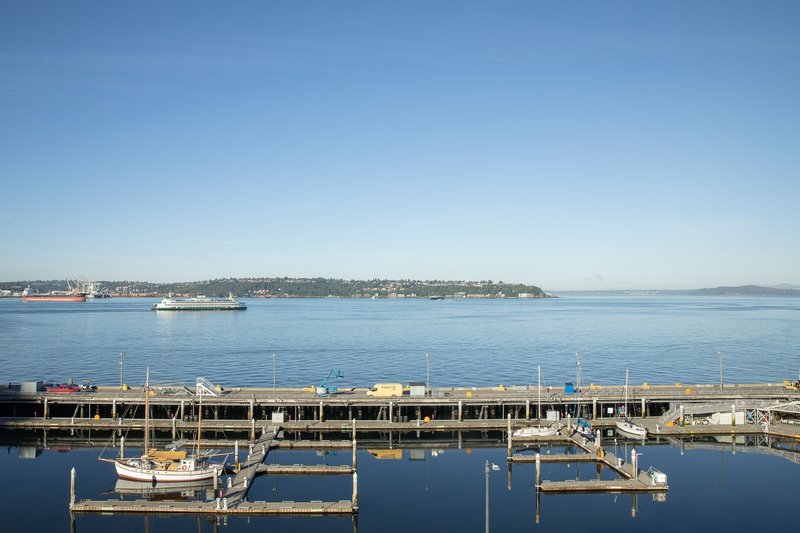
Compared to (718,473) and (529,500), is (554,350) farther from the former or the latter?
(529,500)

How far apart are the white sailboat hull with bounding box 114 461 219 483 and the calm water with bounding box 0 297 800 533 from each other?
A: 2436 millimetres

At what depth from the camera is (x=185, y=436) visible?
63.0 metres

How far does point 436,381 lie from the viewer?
96.6 m

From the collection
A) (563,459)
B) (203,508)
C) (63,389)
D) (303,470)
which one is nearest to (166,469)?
(203,508)

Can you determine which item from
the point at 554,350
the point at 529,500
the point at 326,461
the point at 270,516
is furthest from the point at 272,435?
the point at 554,350

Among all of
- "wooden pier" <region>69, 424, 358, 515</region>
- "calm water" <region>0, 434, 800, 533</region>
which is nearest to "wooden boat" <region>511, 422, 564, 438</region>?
"calm water" <region>0, 434, 800, 533</region>

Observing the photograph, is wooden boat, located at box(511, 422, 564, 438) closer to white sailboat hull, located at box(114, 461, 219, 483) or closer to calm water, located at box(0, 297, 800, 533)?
calm water, located at box(0, 297, 800, 533)

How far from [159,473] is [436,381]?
54.1 meters

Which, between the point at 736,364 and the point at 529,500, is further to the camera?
the point at 736,364

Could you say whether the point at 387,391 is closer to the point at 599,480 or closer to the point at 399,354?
the point at 599,480

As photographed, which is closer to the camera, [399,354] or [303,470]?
[303,470]

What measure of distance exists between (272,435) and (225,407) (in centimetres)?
1088

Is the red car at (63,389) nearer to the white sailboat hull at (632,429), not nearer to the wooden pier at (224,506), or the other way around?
the wooden pier at (224,506)

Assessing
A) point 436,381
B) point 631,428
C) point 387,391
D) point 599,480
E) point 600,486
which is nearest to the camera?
point 600,486
